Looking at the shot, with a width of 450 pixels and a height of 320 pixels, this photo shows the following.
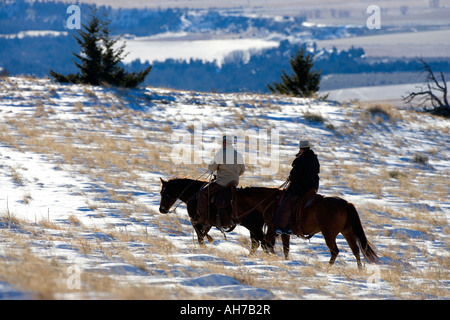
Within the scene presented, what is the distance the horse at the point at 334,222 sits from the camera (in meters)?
9.53

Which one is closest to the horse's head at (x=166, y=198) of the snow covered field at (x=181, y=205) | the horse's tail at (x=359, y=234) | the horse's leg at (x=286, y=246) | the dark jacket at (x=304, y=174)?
the snow covered field at (x=181, y=205)

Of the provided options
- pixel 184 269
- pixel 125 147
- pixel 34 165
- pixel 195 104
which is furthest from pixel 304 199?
pixel 195 104

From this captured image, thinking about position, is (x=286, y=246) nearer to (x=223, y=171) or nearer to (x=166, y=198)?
(x=223, y=171)

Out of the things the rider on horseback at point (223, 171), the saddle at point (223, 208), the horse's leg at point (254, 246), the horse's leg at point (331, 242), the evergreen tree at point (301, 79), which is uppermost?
the evergreen tree at point (301, 79)

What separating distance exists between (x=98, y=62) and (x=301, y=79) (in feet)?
50.5

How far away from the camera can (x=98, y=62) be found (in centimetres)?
3419

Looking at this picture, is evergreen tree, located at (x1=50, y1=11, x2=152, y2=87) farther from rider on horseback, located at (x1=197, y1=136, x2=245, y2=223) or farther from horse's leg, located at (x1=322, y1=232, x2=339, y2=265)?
horse's leg, located at (x1=322, y1=232, x2=339, y2=265)

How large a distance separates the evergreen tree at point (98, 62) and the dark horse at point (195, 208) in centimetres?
2334

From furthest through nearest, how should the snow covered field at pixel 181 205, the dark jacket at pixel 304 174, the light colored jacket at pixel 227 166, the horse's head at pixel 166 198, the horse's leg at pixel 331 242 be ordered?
the horse's head at pixel 166 198 < the light colored jacket at pixel 227 166 < the dark jacket at pixel 304 174 < the horse's leg at pixel 331 242 < the snow covered field at pixel 181 205

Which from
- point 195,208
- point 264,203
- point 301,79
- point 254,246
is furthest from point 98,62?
point 254,246

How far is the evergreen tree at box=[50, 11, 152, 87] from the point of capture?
33875 millimetres

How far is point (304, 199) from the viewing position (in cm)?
982

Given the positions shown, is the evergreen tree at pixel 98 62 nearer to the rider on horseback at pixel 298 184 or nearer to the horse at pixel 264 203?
the horse at pixel 264 203

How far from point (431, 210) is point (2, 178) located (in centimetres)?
1363
